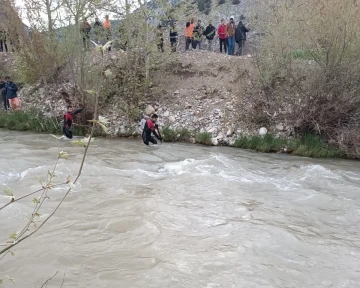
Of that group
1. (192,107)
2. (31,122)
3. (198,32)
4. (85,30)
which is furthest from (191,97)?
(31,122)

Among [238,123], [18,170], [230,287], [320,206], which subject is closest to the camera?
[230,287]

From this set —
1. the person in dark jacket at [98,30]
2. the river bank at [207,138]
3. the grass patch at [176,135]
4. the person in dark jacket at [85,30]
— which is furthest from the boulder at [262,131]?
the person in dark jacket at [85,30]

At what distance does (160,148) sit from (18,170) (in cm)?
480

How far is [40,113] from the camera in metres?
17.0

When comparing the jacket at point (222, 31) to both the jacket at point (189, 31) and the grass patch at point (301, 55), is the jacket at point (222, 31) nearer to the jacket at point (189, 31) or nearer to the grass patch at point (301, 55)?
the jacket at point (189, 31)

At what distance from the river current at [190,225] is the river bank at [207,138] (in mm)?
1484

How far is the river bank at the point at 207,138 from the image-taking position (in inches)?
524

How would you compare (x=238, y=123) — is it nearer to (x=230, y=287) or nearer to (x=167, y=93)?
(x=167, y=93)

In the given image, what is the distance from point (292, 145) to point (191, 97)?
5.13 m

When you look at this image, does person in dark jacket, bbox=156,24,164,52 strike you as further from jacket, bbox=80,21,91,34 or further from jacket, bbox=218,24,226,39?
jacket, bbox=218,24,226,39

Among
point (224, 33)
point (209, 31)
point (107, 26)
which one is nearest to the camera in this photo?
point (107, 26)

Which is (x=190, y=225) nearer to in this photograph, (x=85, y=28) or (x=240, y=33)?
(x=85, y=28)

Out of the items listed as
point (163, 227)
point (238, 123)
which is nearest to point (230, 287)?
point (163, 227)

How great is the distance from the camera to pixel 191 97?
17.2 m
